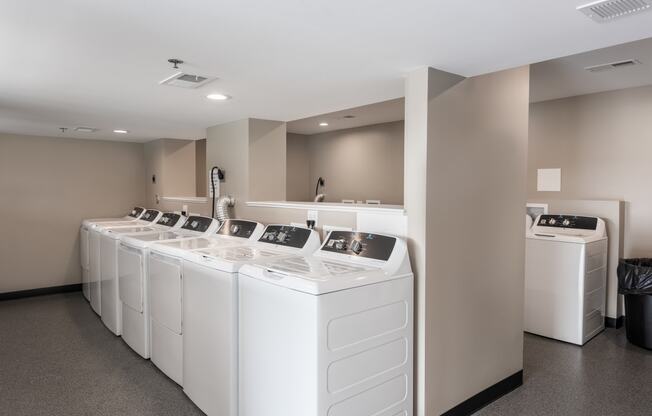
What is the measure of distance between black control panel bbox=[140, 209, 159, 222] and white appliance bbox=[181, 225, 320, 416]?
99.4 inches

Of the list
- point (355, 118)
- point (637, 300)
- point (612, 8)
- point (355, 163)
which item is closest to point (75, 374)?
point (612, 8)

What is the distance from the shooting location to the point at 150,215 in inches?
198

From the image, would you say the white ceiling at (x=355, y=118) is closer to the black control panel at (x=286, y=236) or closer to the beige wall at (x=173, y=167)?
the beige wall at (x=173, y=167)

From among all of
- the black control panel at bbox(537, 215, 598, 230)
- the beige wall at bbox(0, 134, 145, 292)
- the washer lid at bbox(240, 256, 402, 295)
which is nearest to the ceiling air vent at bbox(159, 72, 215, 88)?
the washer lid at bbox(240, 256, 402, 295)

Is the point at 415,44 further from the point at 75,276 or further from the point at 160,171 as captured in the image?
the point at 75,276

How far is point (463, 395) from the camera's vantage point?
2.47 m

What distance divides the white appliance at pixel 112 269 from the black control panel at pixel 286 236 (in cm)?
149

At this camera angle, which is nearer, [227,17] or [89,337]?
[227,17]

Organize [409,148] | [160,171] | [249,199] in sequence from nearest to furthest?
[409,148] < [249,199] < [160,171]

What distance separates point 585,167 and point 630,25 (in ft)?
9.61

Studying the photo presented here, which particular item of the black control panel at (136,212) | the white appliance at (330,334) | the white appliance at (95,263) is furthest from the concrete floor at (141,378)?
the black control panel at (136,212)

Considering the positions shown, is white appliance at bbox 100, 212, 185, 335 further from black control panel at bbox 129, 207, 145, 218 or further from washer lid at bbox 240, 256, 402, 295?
washer lid at bbox 240, 256, 402, 295

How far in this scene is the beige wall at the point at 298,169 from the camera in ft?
22.6

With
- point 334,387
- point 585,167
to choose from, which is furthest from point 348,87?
point 585,167
